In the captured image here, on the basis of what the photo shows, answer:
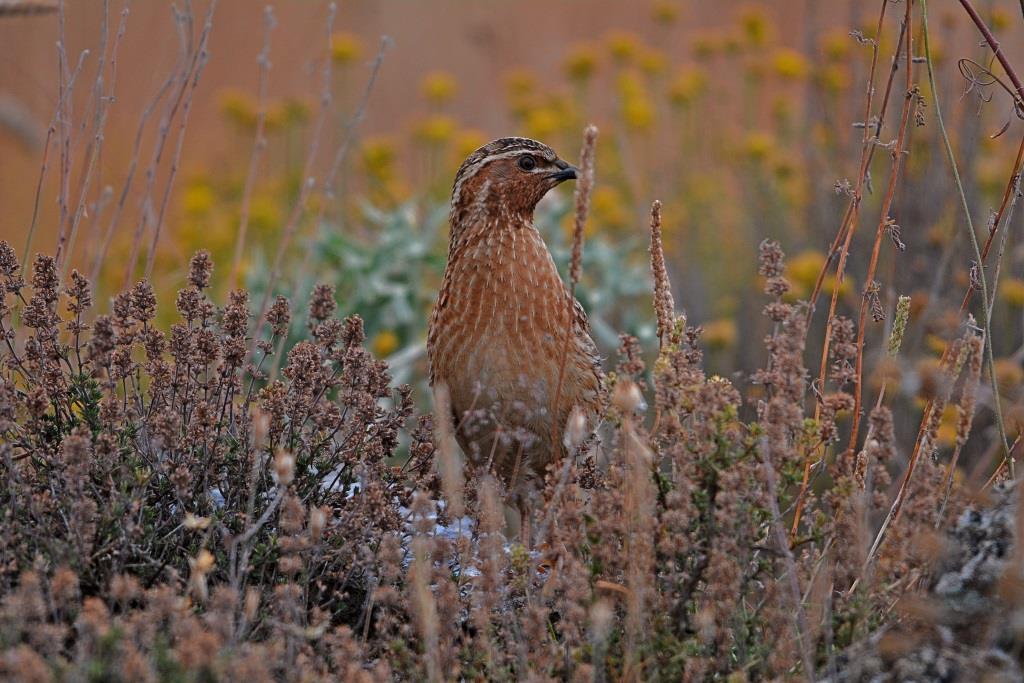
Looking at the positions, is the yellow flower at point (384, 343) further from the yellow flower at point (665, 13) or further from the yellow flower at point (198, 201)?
the yellow flower at point (665, 13)

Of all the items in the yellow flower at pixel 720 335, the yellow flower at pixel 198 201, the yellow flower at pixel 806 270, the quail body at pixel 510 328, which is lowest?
the quail body at pixel 510 328

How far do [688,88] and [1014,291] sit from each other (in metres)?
3.43

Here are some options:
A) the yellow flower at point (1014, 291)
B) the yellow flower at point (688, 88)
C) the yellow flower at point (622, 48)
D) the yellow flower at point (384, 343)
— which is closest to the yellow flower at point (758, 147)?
the yellow flower at point (688, 88)

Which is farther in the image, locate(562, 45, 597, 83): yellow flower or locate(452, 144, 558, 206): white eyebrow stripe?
locate(562, 45, 597, 83): yellow flower

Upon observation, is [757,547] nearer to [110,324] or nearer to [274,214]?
[110,324]

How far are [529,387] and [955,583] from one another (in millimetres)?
1729

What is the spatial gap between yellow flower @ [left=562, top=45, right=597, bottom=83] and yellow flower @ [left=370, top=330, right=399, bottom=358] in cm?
258

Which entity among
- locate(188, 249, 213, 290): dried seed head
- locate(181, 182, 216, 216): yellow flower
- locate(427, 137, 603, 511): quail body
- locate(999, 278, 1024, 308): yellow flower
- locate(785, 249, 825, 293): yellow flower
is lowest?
locate(188, 249, 213, 290): dried seed head

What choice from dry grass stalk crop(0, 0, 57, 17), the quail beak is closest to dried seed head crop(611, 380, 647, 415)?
the quail beak

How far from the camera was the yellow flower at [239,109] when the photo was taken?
8391mm

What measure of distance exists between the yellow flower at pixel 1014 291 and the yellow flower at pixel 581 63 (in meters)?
3.43

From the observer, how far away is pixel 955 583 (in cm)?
254

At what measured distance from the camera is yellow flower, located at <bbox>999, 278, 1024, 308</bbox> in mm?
5457

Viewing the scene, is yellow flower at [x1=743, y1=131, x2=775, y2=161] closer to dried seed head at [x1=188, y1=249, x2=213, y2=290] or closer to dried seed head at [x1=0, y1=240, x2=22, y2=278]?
dried seed head at [x1=188, y1=249, x2=213, y2=290]
